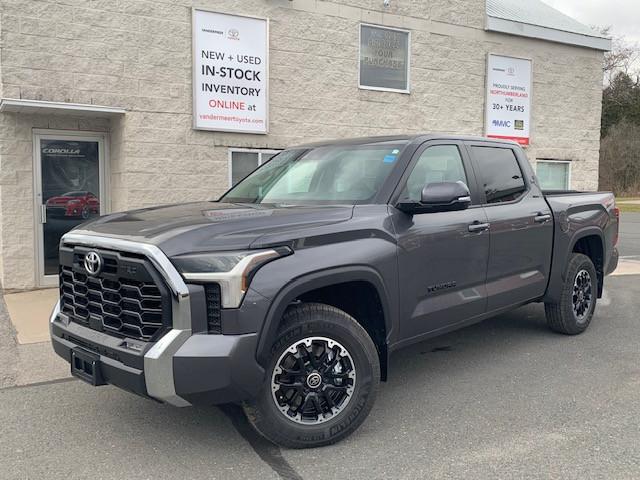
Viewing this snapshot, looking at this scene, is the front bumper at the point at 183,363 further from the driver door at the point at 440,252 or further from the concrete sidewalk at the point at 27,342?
the concrete sidewalk at the point at 27,342

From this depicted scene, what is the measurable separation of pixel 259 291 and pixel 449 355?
2797mm

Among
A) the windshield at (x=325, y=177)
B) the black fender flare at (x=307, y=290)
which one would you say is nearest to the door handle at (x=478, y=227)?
the windshield at (x=325, y=177)

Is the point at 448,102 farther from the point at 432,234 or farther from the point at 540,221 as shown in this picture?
the point at 432,234

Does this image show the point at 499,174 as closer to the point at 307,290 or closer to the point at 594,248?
the point at 594,248

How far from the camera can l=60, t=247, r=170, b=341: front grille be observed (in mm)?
3176

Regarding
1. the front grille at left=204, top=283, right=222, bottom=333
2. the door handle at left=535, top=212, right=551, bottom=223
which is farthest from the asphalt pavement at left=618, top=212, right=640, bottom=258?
the front grille at left=204, top=283, right=222, bottom=333

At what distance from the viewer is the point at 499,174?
17.2 feet

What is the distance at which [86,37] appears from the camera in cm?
829

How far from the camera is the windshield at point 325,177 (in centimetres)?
428

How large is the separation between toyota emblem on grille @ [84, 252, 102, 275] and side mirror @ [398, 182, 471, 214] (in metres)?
1.92

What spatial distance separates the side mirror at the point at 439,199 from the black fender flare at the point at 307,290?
22.4 inches

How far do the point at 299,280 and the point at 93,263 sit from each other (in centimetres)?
119

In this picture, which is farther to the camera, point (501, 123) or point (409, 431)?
point (501, 123)

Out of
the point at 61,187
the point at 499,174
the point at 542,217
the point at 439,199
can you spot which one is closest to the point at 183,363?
the point at 439,199
